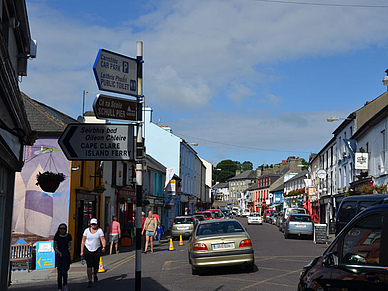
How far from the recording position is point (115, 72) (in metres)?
6.14

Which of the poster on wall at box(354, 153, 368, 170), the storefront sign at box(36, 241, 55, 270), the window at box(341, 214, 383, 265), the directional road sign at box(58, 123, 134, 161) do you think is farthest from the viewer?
the poster on wall at box(354, 153, 368, 170)

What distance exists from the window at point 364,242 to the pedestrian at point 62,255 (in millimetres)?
7558

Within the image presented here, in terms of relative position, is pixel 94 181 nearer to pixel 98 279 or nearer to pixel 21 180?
pixel 21 180

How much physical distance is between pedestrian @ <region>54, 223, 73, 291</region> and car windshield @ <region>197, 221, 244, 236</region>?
3.77 m

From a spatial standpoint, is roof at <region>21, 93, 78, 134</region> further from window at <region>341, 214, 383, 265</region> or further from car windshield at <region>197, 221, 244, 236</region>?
window at <region>341, 214, 383, 265</region>

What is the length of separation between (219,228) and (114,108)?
7.64 meters

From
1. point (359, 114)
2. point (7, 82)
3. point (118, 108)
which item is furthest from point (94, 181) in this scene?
point (359, 114)

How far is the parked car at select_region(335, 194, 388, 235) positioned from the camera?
44.8ft

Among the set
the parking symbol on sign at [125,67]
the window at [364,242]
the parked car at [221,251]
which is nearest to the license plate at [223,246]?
the parked car at [221,251]

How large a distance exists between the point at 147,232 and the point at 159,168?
2114 centimetres

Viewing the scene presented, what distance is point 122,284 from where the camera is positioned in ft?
38.6

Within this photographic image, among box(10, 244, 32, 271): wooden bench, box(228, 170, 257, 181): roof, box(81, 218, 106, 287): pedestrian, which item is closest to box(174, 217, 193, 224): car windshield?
box(10, 244, 32, 271): wooden bench

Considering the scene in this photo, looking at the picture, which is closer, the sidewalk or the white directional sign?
the white directional sign

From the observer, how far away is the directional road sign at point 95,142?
20.5ft
